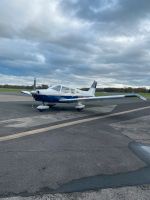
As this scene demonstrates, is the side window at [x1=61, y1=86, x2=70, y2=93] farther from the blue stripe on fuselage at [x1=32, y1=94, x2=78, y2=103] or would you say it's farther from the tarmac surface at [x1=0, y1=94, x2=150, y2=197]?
the tarmac surface at [x1=0, y1=94, x2=150, y2=197]

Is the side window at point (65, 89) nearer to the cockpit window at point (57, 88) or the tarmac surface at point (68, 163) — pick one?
the cockpit window at point (57, 88)

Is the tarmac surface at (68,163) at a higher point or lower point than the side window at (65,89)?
lower

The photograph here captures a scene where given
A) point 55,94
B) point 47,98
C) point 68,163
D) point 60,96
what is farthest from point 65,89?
point 68,163

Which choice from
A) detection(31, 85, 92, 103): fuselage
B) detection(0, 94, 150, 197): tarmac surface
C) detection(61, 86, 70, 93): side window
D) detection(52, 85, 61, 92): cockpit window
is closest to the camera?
detection(0, 94, 150, 197): tarmac surface

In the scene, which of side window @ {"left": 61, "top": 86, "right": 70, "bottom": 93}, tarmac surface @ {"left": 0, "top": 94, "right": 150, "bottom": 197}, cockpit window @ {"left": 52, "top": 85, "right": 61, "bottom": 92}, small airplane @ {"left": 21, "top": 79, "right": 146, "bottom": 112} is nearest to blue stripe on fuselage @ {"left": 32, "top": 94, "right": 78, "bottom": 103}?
small airplane @ {"left": 21, "top": 79, "right": 146, "bottom": 112}

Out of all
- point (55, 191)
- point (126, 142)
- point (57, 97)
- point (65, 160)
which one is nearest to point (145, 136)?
point (126, 142)

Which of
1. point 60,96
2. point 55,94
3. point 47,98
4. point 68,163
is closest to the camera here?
point 68,163

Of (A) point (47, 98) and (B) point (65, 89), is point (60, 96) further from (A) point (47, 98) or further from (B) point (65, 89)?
(A) point (47, 98)

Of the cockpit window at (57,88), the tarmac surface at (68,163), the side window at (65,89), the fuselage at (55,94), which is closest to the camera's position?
the tarmac surface at (68,163)

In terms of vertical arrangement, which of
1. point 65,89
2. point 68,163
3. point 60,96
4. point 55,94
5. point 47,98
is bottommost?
point 68,163

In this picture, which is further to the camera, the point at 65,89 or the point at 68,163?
the point at 65,89

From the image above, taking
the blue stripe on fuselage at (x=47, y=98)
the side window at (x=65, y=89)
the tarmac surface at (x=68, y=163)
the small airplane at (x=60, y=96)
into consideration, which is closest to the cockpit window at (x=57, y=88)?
the small airplane at (x=60, y=96)

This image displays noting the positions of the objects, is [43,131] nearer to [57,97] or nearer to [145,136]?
[145,136]

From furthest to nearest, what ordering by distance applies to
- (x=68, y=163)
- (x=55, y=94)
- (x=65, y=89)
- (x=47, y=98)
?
(x=65, y=89) < (x=55, y=94) < (x=47, y=98) < (x=68, y=163)
